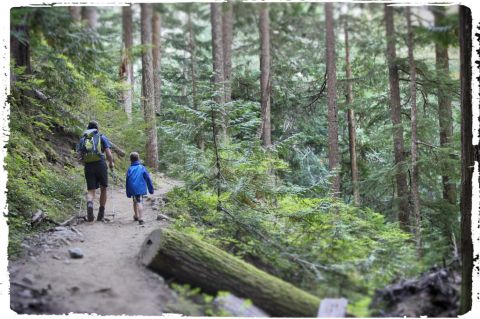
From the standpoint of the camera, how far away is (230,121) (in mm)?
7039

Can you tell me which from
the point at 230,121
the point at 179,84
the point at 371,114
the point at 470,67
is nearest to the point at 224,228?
the point at 230,121

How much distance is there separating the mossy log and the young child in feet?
6.54

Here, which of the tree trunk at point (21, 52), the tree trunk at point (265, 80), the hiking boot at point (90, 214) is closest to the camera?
the tree trunk at point (21, 52)

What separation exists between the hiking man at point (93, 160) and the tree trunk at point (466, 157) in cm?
485

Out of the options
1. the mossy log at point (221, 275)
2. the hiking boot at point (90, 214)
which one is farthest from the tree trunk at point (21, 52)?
the mossy log at point (221, 275)

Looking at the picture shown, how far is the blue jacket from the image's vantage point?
6.58 meters

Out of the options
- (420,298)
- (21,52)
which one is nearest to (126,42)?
(21,52)

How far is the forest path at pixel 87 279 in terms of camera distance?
4074mm

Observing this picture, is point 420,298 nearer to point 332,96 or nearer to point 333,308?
point 333,308

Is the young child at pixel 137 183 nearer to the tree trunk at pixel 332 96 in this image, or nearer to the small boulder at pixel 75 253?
the small boulder at pixel 75 253

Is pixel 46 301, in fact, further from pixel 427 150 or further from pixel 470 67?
pixel 427 150

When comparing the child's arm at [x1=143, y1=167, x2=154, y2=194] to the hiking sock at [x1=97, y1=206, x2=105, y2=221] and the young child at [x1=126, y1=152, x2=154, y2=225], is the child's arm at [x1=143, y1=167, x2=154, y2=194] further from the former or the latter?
the hiking sock at [x1=97, y1=206, x2=105, y2=221]

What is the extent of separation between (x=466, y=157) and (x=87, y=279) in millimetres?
4179

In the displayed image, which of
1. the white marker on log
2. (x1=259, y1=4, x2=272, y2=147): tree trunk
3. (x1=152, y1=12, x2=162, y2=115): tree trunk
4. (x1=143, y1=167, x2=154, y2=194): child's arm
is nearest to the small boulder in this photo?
(x1=143, y1=167, x2=154, y2=194): child's arm
